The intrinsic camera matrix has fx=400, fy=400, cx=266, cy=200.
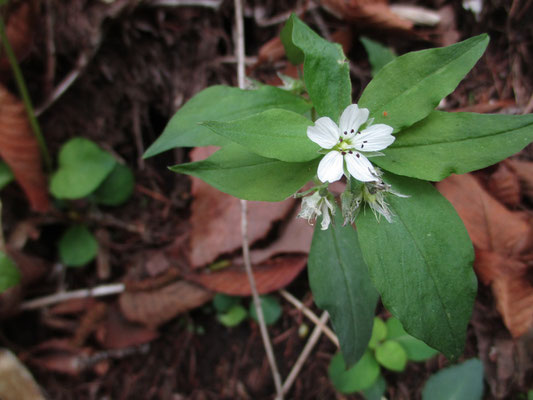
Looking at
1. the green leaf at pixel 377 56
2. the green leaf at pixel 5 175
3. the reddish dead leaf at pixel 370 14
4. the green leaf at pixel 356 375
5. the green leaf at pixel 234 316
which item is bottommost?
the green leaf at pixel 356 375

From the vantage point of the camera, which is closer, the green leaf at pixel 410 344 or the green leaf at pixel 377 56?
the green leaf at pixel 410 344

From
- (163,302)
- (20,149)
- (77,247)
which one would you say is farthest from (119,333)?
(20,149)

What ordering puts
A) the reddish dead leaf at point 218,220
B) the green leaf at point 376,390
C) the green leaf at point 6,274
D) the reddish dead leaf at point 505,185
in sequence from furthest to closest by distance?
1. the reddish dead leaf at point 218,220
2. the reddish dead leaf at point 505,185
3. the green leaf at point 376,390
4. the green leaf at point 6,274

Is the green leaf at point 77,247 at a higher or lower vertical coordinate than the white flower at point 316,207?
lower

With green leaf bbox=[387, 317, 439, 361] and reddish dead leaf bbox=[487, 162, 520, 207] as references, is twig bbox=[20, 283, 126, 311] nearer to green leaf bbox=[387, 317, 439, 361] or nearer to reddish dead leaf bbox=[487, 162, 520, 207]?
green leaf bbox=[387, 317, 439, 361]

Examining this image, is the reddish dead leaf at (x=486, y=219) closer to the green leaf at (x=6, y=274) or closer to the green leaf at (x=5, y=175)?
the green leaf at (x=6, y=274)

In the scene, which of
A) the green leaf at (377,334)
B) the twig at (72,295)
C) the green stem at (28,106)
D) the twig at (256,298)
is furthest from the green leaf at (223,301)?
the green stem at (28,106)
